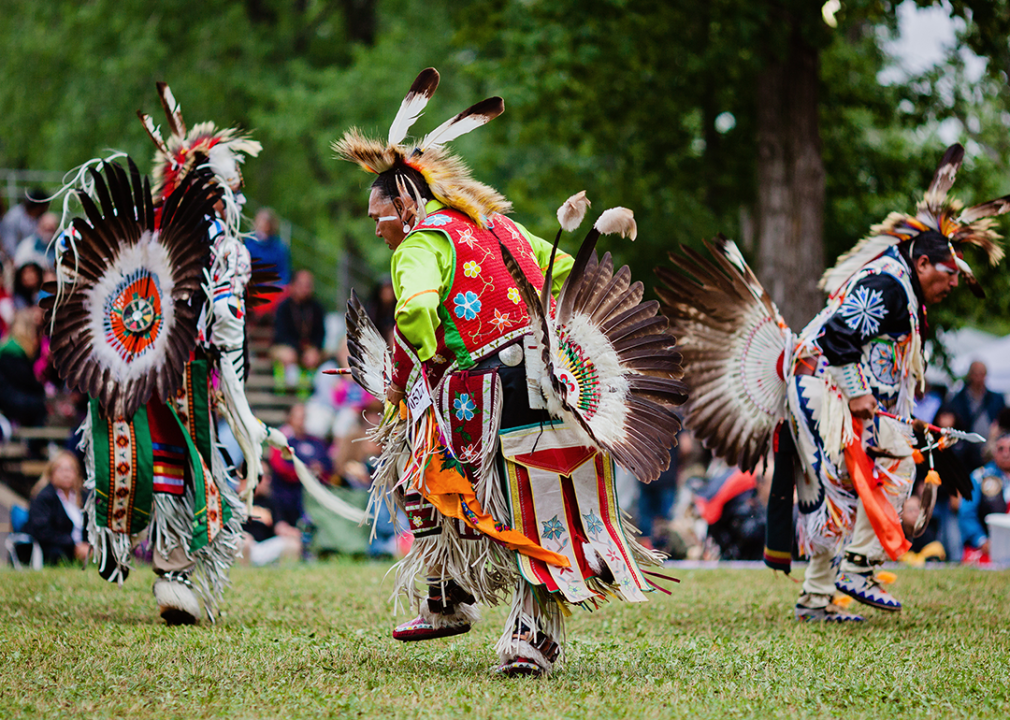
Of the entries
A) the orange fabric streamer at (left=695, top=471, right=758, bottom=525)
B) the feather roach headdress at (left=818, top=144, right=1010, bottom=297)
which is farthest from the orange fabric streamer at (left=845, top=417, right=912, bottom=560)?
the orange fabric streamer at (left=695, top=471, right=758, bottom=525)

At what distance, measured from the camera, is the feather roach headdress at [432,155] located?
3930 millimetres

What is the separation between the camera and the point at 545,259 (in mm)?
4152

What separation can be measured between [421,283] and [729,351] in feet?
8.24

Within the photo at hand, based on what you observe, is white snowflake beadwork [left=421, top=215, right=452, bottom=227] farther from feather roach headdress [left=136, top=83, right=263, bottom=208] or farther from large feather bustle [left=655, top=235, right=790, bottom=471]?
large feather bustle [left=655, top=235, right=790, bottom=471]

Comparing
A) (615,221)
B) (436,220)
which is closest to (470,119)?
(436,220)

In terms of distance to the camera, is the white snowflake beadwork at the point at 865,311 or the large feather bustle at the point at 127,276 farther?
the white snowflake beadwork at the point at 865,311

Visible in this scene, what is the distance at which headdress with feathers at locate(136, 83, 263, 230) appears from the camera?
17.1 feet

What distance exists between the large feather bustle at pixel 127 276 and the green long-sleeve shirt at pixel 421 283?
4.52ft

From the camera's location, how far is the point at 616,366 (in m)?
3.82

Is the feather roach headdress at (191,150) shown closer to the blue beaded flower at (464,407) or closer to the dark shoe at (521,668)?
the blue beaded flower at (464,407)

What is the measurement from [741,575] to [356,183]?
42.4ft

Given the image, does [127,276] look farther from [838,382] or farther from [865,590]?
[865,590]

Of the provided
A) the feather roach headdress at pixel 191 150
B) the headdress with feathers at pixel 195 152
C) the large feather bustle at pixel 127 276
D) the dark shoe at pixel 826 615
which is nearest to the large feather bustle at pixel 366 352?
the large feather bustle at pixel 127 276

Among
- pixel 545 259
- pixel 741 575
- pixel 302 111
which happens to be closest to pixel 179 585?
pixel 545 259
